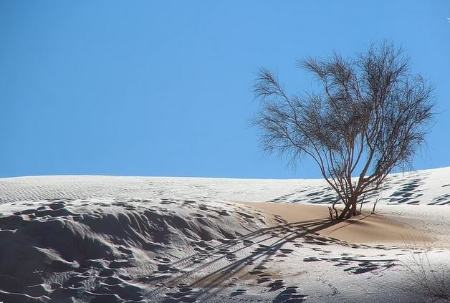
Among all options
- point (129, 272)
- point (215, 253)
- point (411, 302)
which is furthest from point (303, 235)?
point (411, 302)

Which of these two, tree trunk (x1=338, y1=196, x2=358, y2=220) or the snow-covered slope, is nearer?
tree trunk (x1=338, y1=196, x2=358, y2=220)

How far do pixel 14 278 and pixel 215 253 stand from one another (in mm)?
3126

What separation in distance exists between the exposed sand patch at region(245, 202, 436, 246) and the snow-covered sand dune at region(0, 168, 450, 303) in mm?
74

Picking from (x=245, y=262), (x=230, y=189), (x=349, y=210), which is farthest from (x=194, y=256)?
(x=230, y=189)

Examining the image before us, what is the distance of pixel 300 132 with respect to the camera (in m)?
17.3

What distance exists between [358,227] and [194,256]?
6.49 metres

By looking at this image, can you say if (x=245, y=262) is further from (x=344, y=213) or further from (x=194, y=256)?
(x=344, y=213)

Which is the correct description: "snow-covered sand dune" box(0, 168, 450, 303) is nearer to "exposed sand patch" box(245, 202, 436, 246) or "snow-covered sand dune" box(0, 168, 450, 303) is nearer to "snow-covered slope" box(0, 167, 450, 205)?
"exposed sand patch" box(245, 202, 436, 246)

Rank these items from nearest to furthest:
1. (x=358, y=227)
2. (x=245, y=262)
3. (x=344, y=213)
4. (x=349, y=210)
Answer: (x=245, y=262) < (x=358, y=227) < (x=344, y=213) < (x=349, y=210)

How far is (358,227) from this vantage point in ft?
50.1

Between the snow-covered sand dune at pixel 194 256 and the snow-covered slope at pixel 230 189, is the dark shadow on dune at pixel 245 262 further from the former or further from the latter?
the snow-covered slope at pixel 230 189

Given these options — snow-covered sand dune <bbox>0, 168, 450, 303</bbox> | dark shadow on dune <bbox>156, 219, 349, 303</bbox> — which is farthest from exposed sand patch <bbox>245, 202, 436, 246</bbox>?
dark shadow on dune <bbox>156, 219, 349, 303</bbox>

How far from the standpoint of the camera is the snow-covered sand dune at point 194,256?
8.04 metres

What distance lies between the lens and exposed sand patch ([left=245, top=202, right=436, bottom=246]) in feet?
45.5
